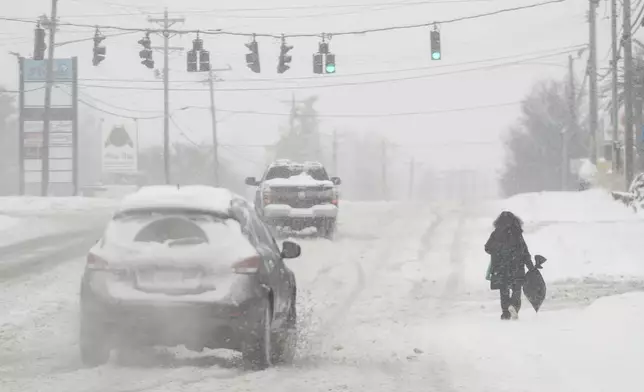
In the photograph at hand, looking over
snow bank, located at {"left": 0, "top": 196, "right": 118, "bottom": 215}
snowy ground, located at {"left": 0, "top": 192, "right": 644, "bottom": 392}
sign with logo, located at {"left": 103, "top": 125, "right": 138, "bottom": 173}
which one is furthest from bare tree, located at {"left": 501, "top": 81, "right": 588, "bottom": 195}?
snowy ground, located at {"left": 0, "top": 192, "right": 644, "bottom": 392}

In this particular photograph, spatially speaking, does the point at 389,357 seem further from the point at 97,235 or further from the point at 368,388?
the point at 97,235

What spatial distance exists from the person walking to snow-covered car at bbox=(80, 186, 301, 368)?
162 inches

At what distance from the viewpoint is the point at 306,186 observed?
74.6ft

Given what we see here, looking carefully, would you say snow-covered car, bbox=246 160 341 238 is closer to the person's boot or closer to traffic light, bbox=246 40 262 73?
traffic light, bbox=246 40 262 73

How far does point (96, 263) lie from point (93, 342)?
2.29 feet

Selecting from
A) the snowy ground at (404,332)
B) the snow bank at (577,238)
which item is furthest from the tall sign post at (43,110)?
the snowy ground at (404,332)

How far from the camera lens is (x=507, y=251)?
452 inches

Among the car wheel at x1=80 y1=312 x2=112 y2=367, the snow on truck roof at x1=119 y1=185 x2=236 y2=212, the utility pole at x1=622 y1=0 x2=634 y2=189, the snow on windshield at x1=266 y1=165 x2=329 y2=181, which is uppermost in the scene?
the utility pole at x1=622 y1=0 x2=634 y2=189

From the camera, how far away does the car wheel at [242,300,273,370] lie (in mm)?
8022

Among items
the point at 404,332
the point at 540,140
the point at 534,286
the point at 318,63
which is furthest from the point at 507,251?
the point at 540,140

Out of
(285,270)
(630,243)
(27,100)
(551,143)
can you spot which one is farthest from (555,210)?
(551,143)

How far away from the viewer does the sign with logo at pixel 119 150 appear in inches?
2763

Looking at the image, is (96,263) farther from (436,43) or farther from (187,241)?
(436,43)

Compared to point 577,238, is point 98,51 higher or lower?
higher
